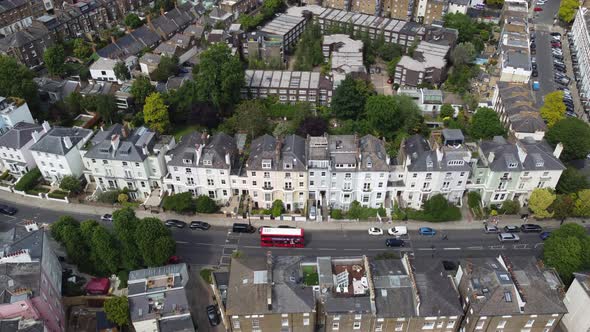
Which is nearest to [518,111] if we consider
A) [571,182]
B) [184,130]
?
[571,182]

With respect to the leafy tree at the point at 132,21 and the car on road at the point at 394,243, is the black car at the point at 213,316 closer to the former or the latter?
the car on road at the point at 394,243

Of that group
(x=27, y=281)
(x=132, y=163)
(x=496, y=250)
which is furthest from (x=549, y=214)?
(x=27, y=281)

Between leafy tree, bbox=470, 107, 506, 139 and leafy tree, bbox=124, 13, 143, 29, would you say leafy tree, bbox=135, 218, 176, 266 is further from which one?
leafy tree, bbox=124, 13, 143, 29

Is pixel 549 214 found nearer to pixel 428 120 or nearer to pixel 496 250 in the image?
pixel 496 250

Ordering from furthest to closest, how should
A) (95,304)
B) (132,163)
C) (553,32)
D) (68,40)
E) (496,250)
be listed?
(553,32) < (68,40) < (132,163) < (496,250) < (95,304)

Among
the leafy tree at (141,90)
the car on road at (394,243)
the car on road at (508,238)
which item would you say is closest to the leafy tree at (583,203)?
the car on road at (508,238)

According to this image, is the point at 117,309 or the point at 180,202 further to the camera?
the point at 180,202

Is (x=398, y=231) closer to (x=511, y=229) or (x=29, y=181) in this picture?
(x=511, y=229)
